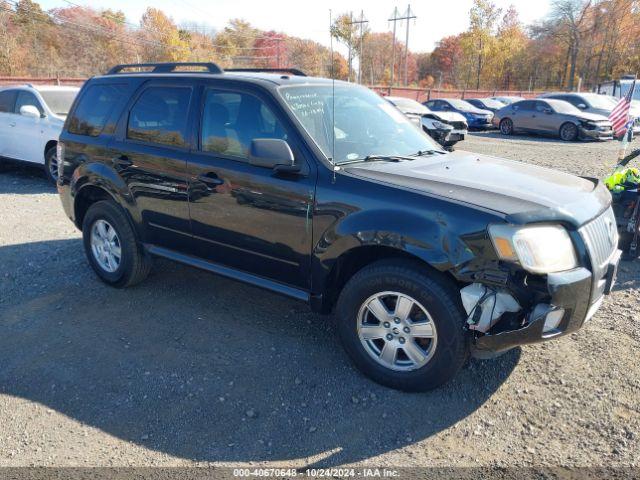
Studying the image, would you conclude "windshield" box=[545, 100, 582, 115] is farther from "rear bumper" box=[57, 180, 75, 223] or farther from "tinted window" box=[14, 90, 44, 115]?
"rear bumper" box=[57, 180, 75, 223]

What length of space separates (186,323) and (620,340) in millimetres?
3408

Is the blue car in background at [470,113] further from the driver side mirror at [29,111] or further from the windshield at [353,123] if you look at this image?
the windshield at [353,123]

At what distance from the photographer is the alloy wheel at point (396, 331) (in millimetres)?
3131

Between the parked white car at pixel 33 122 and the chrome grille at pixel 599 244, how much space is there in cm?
855

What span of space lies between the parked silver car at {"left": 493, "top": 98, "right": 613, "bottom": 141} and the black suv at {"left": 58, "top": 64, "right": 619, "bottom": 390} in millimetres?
15895

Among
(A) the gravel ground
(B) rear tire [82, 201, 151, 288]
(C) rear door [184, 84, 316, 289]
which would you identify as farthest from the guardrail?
(C) rear door [184, 84, 316, 289]

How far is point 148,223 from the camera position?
176 inches

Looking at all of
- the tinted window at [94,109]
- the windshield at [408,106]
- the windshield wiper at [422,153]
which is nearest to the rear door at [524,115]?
the windshield at [408,106]

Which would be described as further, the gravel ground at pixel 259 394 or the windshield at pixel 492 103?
the windshield at pixel 492 103

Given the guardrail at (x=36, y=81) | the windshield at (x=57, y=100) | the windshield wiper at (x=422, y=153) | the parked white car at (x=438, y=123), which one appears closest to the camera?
the windshield wiper at (x=422, y=153)

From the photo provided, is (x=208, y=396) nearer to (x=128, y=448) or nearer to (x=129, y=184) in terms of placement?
(x=128, y=448)

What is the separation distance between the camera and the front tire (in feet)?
9.86

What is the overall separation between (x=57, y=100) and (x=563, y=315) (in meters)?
9.63

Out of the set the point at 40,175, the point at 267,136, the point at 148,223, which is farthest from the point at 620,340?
the point at 40,175
